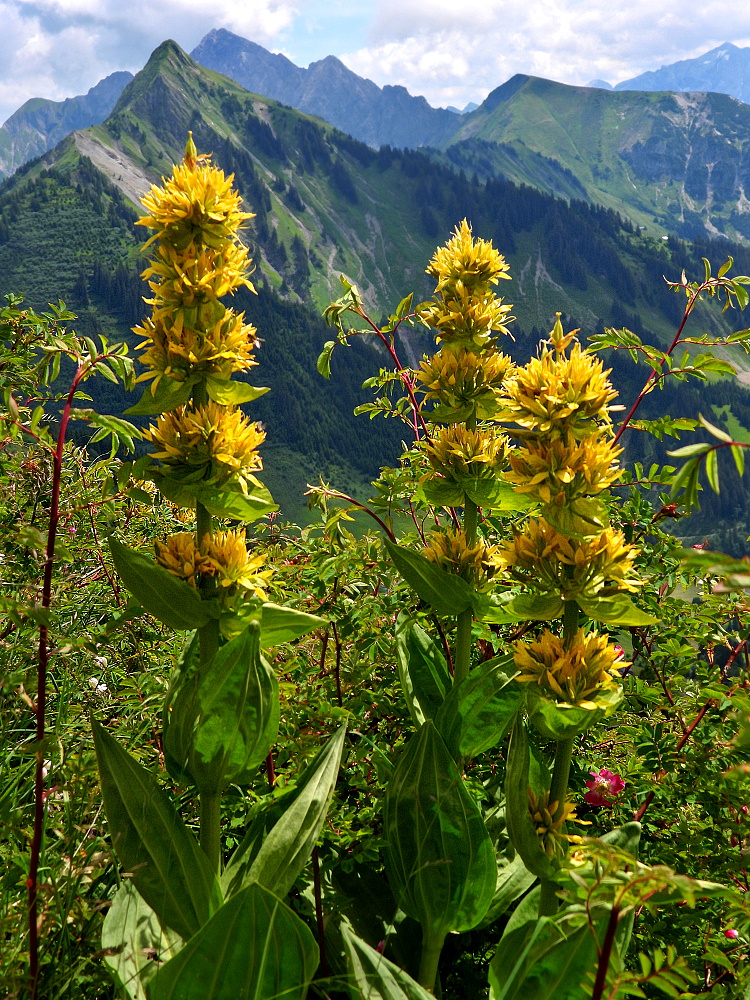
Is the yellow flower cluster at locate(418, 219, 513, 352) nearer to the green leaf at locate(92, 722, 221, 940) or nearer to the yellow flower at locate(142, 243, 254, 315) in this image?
the yellow flower at locate(142, 243, 254, 315)

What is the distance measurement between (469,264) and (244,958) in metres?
2.74

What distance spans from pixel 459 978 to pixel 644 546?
2.26m

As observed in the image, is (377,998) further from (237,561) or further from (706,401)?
(706,401)

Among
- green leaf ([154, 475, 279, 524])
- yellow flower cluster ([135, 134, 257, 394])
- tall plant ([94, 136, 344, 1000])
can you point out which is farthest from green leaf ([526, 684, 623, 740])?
yellow flower cluster ([135, 134, 257, 394])

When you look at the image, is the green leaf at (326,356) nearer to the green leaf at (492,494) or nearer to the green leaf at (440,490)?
the green leaf at (440,490)

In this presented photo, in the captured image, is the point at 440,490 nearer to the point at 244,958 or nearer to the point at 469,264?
the point at 469,264

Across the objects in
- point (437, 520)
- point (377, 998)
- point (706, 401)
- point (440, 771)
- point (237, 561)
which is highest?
point (237, 561)

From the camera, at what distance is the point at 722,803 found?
8.55ft

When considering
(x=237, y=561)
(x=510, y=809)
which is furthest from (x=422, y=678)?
(x=237, y=561)

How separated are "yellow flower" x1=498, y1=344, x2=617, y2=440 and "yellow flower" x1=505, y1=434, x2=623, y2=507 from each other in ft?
0.13

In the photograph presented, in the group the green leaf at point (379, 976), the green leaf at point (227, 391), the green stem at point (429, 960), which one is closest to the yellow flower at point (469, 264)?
the green leaf at point (227, 391)

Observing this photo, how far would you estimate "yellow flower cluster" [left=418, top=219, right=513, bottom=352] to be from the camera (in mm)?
2941

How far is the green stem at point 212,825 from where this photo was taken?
2.49 metres

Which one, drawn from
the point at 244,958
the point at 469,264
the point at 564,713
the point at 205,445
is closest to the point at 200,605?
the point at 205,445
